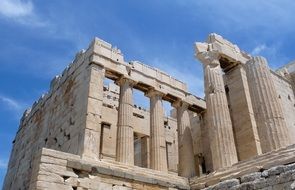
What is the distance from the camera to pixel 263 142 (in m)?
13.9

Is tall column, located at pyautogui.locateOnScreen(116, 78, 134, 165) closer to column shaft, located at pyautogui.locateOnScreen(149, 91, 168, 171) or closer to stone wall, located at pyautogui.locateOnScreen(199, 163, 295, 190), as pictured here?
column shaft, located at pyautogui.locateOnScreen(149, 91, 168, 171)

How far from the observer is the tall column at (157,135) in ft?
57.3

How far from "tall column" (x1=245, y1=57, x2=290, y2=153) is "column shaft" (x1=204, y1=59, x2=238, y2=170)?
1.34m

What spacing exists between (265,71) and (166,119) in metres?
10.7

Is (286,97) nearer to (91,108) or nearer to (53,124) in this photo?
(91,108)

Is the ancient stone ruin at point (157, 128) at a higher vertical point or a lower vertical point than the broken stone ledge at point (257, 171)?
higher

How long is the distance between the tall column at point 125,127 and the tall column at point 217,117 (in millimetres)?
3992

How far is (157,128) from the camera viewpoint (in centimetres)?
1850

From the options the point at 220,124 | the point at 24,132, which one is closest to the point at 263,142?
the point at 220,124

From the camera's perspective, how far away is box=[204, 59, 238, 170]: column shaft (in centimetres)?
1402

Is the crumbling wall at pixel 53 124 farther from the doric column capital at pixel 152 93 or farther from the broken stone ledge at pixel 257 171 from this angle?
the broken stone ledge at pixel 257 171

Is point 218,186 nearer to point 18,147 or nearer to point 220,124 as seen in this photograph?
point 220,124

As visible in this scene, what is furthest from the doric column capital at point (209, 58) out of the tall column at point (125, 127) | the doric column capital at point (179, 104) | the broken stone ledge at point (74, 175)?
the broken stone ledge at point (74, 175)

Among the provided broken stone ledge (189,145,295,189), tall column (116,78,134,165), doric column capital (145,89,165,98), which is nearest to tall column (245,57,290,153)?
broken stone ledge (189,145,295,189)
